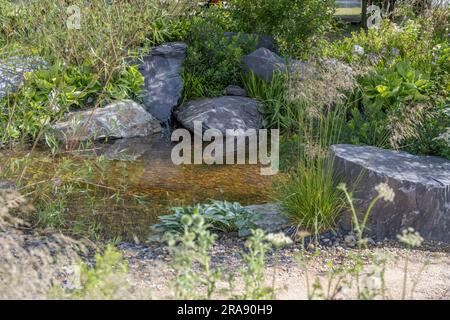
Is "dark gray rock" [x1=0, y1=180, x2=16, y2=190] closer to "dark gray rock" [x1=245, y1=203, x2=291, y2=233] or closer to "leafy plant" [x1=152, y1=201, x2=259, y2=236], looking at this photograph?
"leafy plant" [x1=152, y1=201, x2=259, y2=236]

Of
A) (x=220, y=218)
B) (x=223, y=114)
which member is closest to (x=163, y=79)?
(x=223, y=114)

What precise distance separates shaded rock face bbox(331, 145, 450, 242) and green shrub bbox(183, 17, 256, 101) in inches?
145

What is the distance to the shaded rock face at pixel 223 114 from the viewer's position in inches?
307

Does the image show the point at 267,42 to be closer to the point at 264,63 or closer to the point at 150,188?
the point at 264,63

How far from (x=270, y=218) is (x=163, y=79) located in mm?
3653

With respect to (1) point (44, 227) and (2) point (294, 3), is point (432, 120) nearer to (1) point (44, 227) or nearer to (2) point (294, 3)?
(1) point (44, 227)

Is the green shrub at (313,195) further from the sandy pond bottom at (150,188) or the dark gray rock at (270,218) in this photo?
the sandy pond bottom at (150,188)

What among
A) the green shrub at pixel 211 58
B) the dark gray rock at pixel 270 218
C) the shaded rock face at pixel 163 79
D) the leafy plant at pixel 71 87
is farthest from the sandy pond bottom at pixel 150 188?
the green shrub at pixel 211 58

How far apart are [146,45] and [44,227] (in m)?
3.35

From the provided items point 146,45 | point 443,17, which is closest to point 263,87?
point 146,45

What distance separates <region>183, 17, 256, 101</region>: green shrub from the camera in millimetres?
8500

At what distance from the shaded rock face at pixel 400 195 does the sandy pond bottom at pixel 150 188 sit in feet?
3.56
